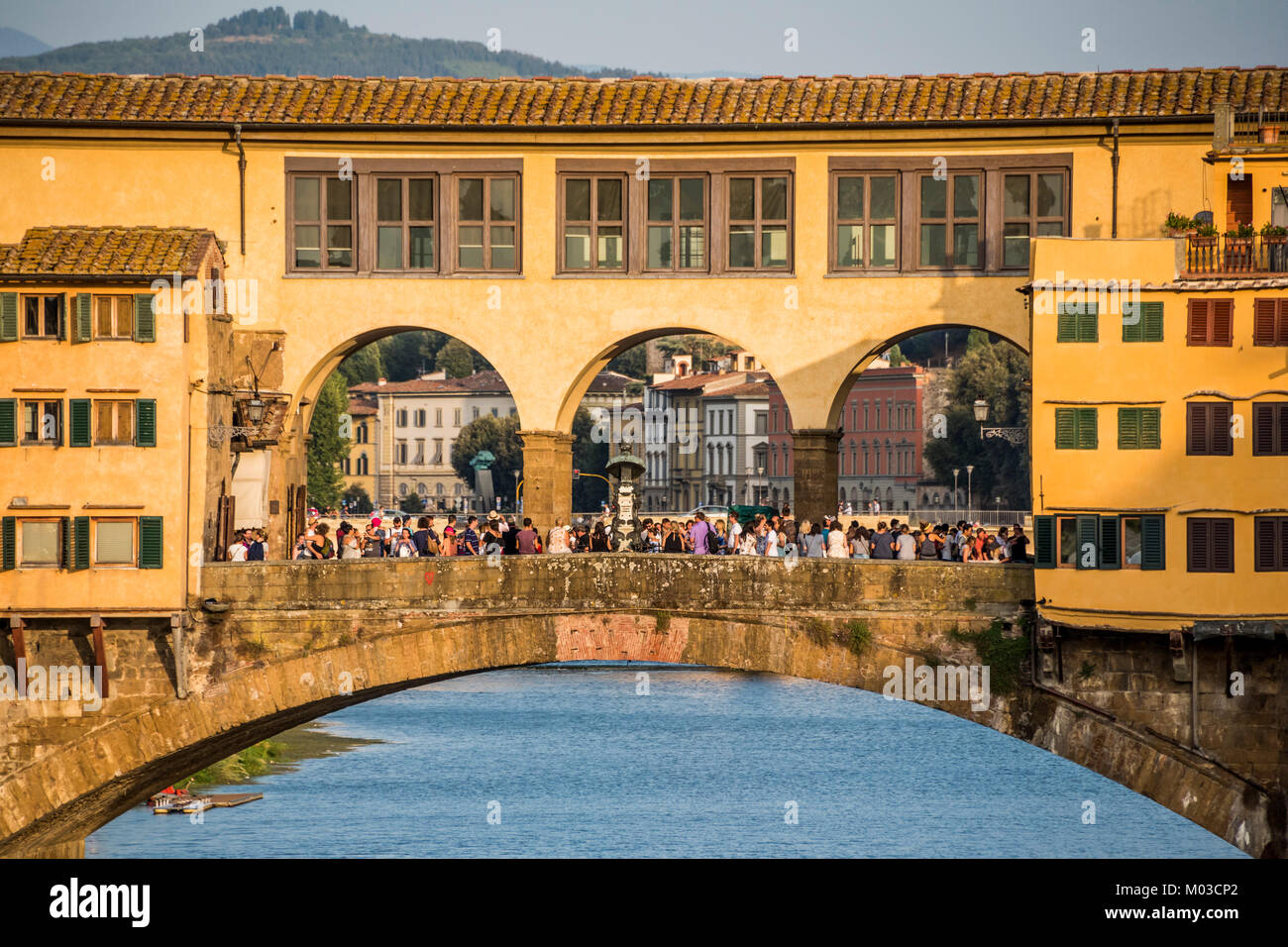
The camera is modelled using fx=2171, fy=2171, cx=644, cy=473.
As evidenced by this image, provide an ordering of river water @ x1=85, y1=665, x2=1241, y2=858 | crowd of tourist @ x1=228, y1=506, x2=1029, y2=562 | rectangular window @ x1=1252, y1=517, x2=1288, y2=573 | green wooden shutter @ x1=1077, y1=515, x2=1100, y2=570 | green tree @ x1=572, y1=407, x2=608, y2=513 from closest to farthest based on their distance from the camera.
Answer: rectangular window @ x1=1252, y1=517, x2=1288, y2=573 → green wooden shutter @ x1=1077, y1=515, x2=1100, y2=570 → crowd of tourist @ x1=228, y1=506, x2=1029, y2=562 → river water @ x1=85, y1=665, x2=1241, y2=858 → green tree @ x1=572, y1=407, x2=608, y2=513

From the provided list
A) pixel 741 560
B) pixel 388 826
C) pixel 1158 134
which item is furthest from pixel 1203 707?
pixel 388 826

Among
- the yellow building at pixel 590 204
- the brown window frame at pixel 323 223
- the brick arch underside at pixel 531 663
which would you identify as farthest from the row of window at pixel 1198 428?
the brown window frame at pixel 323 223

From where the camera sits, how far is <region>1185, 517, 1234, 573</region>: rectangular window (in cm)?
2900

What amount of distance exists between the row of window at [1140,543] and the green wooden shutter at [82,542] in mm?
13201

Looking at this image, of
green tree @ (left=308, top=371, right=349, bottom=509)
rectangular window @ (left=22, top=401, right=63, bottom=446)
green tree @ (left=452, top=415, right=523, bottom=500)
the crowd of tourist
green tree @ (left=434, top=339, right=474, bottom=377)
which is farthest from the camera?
green tree @ (left=434, top=339, right=474, bottom=377)

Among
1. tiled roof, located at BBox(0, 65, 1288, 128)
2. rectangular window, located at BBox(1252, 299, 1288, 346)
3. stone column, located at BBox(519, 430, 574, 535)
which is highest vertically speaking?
tiled roof, located at BBox(0, 65, 1288, 128)

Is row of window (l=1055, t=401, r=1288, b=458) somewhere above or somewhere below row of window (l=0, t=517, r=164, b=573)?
above

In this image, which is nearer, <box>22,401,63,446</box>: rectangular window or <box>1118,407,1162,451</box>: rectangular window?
<box>1118,407,1162,451</box>: rectangular window

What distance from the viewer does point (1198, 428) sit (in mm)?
29141

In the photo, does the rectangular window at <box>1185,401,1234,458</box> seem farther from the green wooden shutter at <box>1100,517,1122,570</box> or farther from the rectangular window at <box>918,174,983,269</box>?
the rectangular window at <box>918,174,983,269</box>

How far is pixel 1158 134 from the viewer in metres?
32.5

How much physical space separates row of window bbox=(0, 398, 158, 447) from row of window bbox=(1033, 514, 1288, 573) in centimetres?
1263

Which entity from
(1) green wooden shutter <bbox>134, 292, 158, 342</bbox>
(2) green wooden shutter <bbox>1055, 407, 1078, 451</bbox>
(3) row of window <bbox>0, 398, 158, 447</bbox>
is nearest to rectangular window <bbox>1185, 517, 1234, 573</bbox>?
(2) green wooden shutter <bbox>1055, 407, 1078, 451</bbox>

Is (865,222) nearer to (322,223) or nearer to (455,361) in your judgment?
(322,223)
